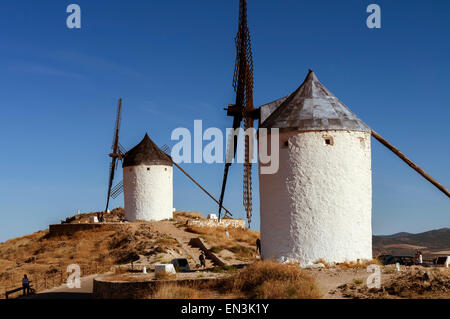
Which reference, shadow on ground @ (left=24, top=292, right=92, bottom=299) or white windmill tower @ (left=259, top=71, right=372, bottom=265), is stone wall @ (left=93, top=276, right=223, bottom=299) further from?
white windmill tower @ (left=259, top=71, right=372, bottom=265)

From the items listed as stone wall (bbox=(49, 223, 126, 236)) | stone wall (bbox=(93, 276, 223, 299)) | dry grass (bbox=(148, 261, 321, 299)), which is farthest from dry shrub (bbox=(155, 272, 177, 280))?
stone wall (bbox=(49, 223, 126, 236))

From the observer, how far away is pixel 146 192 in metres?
30.9

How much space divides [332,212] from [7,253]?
21812 mm

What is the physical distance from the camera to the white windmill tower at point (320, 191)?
14500mm

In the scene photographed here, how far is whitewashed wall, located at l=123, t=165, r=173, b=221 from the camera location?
101 feet

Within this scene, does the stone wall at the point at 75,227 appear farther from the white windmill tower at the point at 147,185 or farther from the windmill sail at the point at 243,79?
the windmill sail at the point at 243,79

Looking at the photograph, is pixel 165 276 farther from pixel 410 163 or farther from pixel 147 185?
pixel 147 185


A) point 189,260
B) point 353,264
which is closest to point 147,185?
point 189,260

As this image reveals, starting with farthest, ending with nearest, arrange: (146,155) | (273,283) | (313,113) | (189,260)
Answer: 1. (146,155)
2. (189,260)
3. (313,113)
4. (273,283)

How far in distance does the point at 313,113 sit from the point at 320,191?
7.57ft

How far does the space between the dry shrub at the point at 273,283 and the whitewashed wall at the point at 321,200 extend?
200 cm

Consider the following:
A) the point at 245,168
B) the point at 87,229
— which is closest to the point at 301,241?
the point at 245,168

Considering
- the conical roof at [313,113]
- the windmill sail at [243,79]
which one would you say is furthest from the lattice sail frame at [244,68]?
the conical roof at [313,113]
